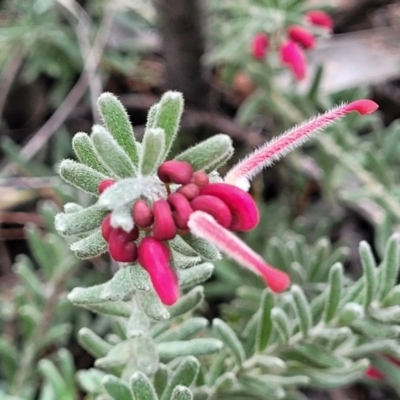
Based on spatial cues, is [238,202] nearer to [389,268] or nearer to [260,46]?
[389,268]

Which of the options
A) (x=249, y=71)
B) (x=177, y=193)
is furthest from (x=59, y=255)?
(x=177, y=193)

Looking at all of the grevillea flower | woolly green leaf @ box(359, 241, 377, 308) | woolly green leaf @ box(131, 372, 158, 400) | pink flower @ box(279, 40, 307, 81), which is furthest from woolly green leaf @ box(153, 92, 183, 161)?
pink flower @ box(279, 40, 307, 81)

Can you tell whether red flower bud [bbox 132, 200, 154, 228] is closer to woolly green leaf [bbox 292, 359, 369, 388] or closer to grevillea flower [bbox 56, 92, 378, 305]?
grevillea flower [bbox 56, 92, 378, 305]

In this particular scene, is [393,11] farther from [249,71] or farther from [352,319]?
[352,319]

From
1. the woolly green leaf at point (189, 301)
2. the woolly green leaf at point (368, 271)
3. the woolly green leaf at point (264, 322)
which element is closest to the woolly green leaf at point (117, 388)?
the woolly green leaf at point (189, 301)

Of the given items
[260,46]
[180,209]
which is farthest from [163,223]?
[260,46]

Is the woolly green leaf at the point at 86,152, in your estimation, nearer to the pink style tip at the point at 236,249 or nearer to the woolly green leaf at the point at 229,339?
the pink style tip at the point at 236,249

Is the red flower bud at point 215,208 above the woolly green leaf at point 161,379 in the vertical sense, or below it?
above
